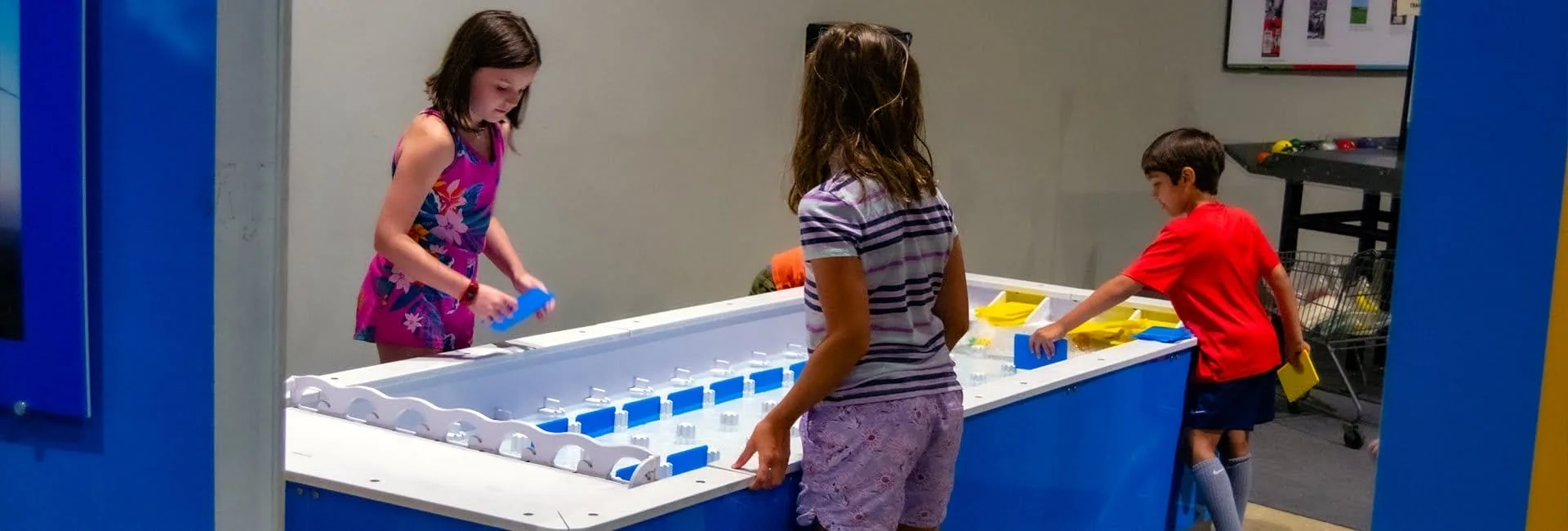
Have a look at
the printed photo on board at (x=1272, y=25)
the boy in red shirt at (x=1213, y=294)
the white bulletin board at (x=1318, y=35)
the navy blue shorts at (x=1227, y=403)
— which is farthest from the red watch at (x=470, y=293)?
the printed photo on board at (x=1272, y=25)

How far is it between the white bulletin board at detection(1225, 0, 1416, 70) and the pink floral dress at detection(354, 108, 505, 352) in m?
4.79

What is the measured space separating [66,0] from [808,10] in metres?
3.61

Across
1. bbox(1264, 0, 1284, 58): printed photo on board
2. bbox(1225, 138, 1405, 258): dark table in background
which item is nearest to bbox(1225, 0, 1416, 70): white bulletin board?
bbox(1264, 0, 1284, 58): printed photo on board

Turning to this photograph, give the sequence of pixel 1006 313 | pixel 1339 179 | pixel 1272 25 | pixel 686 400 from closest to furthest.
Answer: pixel 686 400
pixel 1006 313
pixel 1339 179
pixel 1272 25

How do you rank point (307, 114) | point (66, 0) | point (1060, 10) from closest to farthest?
point (66, 0) < point (307, 114) < point (1060, 10)

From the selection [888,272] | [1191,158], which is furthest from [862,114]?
[1191,158]

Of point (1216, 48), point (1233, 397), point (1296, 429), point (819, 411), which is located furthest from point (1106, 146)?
point (819, 411)

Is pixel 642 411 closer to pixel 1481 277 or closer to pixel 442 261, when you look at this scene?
pixel 442 261

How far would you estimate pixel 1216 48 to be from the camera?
263 inches

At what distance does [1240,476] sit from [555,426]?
171 cm

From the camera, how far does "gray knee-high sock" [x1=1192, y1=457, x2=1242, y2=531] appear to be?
3252mm

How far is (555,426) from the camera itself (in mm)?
2389

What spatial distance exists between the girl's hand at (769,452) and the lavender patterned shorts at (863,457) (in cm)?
7

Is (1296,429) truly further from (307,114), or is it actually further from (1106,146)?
(307,114)
